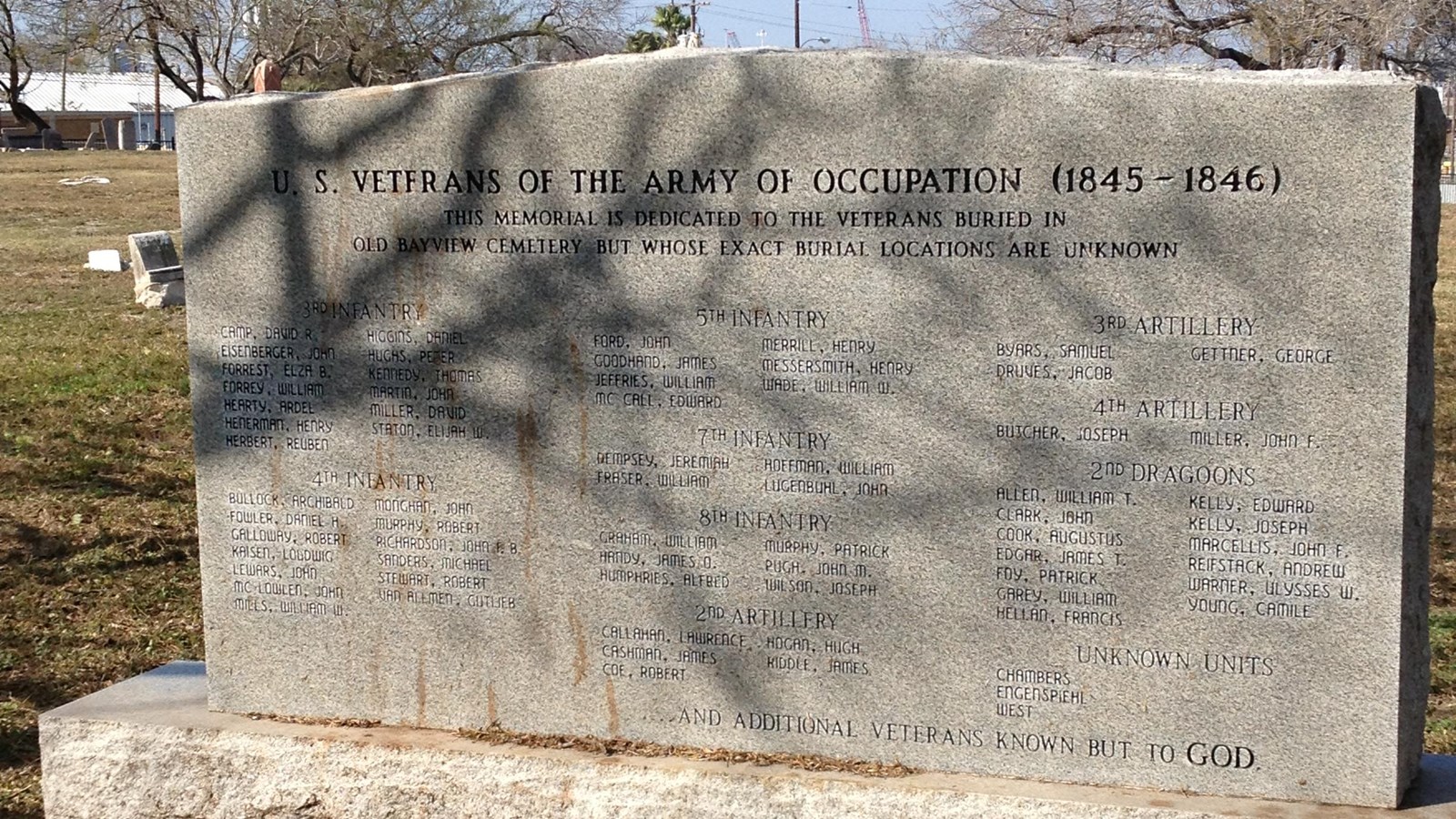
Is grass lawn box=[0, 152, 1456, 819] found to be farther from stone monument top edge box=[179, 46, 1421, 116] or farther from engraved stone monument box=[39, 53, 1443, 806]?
stone monument top edge box=[179, 46, 1421, 116]

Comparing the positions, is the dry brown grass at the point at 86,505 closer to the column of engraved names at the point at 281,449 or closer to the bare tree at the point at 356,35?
the column of engraved names at the point at 281,449

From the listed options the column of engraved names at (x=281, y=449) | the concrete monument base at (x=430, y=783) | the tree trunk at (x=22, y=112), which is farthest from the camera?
the tree trunk at (x=22, y=112)

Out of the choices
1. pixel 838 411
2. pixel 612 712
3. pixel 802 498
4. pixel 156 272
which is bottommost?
pixel 612 712

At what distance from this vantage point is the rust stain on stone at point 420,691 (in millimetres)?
4180

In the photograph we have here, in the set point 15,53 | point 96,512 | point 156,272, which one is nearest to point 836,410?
point 96,512

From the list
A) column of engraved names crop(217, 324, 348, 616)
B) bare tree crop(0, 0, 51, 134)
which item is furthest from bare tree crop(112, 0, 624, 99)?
column of engraved names crop(217, 324, 348, 616)

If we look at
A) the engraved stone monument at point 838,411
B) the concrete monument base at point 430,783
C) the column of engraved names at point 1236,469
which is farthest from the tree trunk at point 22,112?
the column of engraved names at point 1236,469

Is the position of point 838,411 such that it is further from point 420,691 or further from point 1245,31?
point 1245,31

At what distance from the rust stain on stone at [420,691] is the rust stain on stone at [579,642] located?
1.37 feet

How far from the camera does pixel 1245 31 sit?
64.4ft

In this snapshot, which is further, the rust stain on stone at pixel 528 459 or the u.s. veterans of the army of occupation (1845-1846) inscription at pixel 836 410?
the rust stain on stone at pixel 528 459

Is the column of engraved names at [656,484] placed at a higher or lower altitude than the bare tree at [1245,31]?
lower

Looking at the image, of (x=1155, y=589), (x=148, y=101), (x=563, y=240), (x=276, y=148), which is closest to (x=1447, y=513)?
(x=1155, y=589)

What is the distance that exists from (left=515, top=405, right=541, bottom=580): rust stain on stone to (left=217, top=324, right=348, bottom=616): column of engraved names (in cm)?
52
